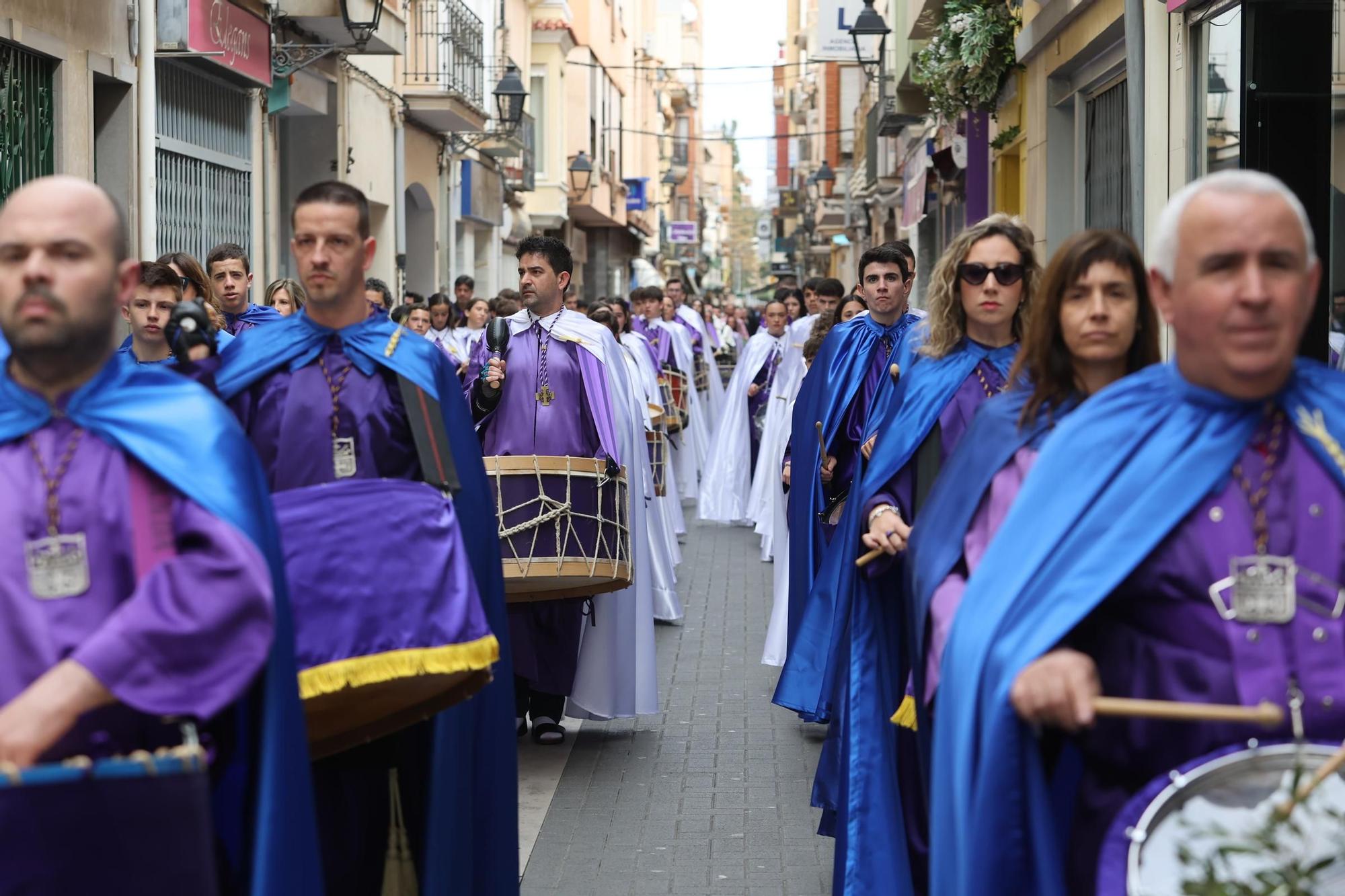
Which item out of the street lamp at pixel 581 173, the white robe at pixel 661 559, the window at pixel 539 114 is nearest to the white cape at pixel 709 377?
the white robe at pixel 661 559

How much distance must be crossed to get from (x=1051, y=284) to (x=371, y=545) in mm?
1609

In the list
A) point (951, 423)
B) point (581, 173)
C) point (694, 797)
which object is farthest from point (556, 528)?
point (581, 173)

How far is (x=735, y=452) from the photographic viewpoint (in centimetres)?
1823

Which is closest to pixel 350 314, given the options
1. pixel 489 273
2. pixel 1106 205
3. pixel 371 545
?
pixel 371 545

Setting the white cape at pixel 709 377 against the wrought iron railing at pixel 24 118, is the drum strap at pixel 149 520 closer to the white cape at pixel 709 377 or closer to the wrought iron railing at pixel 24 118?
the wrought iron railing at pixel 24 118

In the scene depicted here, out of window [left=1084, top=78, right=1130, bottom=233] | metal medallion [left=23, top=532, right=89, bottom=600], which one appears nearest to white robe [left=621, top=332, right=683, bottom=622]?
window [left=1084, top=78, right=1130, bottom=233]

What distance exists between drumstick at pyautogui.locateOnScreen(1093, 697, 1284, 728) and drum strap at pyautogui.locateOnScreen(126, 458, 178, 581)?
1.65m

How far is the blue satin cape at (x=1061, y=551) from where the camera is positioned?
11.5 feet

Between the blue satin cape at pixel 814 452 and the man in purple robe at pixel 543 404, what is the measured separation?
889mm

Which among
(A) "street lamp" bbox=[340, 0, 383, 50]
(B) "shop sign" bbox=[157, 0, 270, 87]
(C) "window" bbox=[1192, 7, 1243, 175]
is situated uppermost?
(A) "street lamp" bbox=[340, 0, 383, 50]

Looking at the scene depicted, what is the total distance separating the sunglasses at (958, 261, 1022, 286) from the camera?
17.9 ft

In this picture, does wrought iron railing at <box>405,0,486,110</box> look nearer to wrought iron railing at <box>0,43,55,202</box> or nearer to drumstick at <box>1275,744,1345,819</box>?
wrought iron railing at <box>0,43,55,202</box>

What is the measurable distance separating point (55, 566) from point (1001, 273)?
290cm

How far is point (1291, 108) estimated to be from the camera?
347 inches
